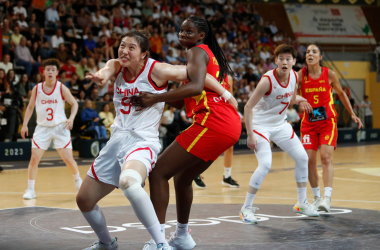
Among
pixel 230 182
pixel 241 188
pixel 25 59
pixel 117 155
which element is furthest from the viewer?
pixel 25 59

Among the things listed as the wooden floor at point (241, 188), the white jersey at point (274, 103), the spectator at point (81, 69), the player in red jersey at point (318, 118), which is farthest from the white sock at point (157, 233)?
the spectator at point (81, 69)

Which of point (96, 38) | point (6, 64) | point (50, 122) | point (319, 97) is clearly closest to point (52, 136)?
point (50, 122)

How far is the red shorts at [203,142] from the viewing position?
3990 millimetres

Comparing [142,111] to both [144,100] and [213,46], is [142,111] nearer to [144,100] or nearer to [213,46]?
[144,100]

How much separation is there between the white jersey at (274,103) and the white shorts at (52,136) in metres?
2.91

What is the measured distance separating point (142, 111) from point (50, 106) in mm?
3943

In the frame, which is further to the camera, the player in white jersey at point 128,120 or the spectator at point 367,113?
the spectator at point 367,113

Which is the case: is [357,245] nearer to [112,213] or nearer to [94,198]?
[94,198]

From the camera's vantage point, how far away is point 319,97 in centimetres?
630

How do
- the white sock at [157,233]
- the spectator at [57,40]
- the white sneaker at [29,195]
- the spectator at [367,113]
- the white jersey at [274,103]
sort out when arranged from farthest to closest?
1. the spectator at [367,113]
2. the spectator at [57,40]
3. the white sneaker at [29,195]
4. the white jersey at [274,103]
5. the white sock at [157,233]

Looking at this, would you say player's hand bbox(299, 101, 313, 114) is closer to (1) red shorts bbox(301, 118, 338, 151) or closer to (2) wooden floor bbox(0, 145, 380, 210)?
(1) red shorts bbox(301, 118, 338, 151)

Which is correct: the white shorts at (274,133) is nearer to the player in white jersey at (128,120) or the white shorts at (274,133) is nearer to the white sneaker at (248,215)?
the white sneaker at (248,215)

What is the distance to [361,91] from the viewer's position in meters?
24.8

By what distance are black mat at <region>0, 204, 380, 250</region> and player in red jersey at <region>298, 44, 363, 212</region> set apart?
54 centimetres
